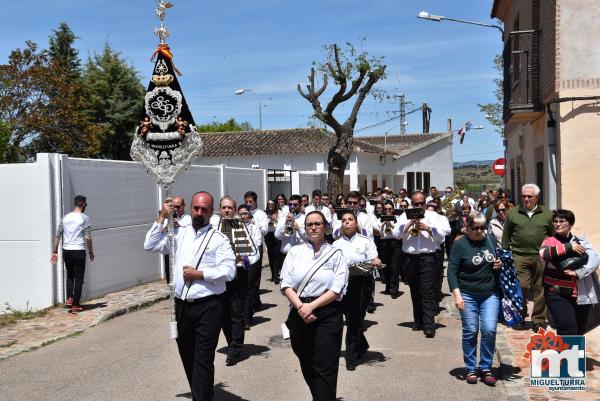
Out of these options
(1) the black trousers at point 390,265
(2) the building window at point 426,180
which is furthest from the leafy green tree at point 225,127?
(1) the black trousers at point 390,265

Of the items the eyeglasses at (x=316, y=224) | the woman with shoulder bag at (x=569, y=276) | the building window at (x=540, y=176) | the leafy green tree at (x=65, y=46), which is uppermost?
the leafy green tree at (x=65, y=46)

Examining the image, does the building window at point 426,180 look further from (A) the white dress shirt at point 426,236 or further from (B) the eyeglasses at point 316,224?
(B) the eyeglasses at point 316,224

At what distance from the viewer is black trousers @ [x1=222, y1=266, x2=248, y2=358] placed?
27.1 ft

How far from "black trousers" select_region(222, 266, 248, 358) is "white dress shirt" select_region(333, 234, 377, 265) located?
1.40 meters

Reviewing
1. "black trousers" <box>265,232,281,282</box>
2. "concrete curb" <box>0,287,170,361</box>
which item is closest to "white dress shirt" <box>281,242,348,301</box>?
"concrete curb" <box>0,287,170,361</box>

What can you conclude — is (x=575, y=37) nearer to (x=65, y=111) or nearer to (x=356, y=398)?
(x=356, y=398)

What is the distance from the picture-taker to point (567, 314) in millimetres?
7016

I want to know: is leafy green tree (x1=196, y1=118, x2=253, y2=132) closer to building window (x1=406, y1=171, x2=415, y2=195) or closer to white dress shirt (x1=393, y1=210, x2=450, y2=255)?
building window (x1=406, y1=171, x2=415, y2=195)

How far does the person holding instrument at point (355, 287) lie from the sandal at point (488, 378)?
4.72 feet

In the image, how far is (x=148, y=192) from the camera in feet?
49.3

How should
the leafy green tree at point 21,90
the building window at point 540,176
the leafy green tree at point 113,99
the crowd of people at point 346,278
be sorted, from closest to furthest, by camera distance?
the crowd of people at point 346,278 → the building window at point 540,176 → the leafy green tree at point 21,90 → the leafy green tree at point 113,99

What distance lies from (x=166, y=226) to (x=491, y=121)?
27.0m

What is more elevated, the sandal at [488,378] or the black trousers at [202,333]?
the black trousers at [202,333]

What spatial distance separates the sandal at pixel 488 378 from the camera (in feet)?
22.9
